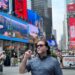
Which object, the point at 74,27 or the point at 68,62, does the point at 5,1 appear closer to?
the point at 74,27

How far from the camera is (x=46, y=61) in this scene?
16.6ft

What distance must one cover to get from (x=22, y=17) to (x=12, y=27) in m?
9.58

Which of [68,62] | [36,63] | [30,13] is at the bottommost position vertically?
[68,62]

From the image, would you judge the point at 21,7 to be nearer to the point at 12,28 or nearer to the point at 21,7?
the point at 21,7

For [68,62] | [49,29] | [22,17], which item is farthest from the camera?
[49,29]

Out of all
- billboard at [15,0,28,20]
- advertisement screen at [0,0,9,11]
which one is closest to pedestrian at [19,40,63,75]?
advertisement screen at [0,0,9,11]

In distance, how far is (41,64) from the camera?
5027 mm

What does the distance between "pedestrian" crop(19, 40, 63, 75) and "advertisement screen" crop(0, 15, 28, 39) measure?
50.2 m

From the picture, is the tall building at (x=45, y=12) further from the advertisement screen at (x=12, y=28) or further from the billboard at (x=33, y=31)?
the advertisement screen at (x=12, y=28)

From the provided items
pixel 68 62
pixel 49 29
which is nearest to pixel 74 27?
pixel 68 62

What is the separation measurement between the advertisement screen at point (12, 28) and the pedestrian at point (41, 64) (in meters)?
50.2

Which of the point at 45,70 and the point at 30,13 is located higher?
the point at 30,13

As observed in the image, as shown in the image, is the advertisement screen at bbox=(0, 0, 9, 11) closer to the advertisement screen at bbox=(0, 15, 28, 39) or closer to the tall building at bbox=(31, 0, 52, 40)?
the advertisement screen at bbox=(0, 15, 28, 39)

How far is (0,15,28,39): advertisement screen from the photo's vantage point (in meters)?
57.9
